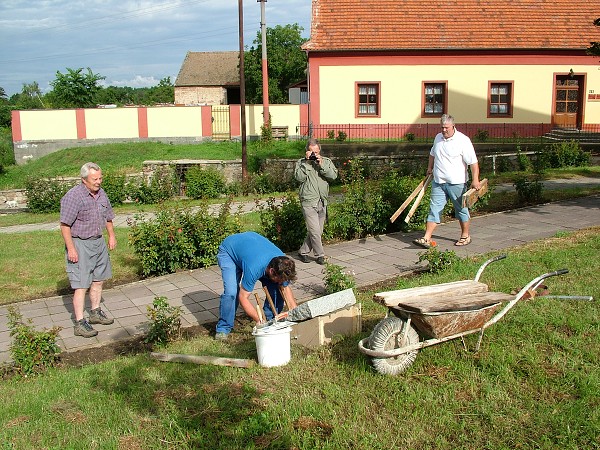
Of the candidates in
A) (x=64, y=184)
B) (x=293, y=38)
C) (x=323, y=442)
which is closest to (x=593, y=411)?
(x=323, y=442)

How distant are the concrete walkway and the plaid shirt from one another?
3.54 feet

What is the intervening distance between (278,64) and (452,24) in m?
28.3

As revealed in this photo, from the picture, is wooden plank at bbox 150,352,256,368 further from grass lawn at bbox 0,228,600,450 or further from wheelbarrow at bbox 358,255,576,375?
wheelbarrow at bbox 358,255,576,375

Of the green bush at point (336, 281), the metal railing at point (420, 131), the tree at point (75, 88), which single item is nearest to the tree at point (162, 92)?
the tree at point (75, 88)

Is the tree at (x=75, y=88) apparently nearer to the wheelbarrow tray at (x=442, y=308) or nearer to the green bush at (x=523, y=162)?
the green bush at (x=523, y=162)

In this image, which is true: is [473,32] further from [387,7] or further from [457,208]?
[457,208]

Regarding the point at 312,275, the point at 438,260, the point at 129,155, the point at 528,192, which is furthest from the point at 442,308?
the point at 129,155

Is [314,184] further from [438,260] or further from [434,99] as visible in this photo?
[434,99]

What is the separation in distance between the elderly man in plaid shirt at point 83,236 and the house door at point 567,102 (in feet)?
81.2

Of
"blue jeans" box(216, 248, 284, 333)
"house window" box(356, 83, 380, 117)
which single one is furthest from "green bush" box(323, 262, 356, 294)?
"house window" box(356, 83, 380, 117)

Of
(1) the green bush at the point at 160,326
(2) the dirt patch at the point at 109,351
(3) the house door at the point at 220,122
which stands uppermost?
(3) the house door at the point at 220,122

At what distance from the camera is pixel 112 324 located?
6.59 metres

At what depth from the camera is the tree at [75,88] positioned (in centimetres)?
3528

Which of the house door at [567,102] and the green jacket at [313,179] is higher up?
the house door at [567,102]
